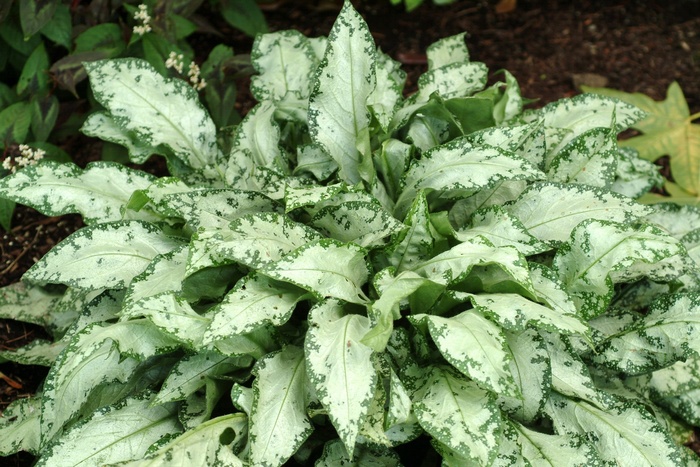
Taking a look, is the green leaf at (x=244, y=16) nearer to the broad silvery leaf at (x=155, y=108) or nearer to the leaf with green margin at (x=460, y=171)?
the broad silvery leaf at (x=155, y=108)

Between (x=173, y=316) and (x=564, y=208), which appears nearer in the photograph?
(x=173, y=316)

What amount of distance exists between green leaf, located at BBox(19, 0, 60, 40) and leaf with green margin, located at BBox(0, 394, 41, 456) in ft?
3.82

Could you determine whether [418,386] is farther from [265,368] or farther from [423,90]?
[423,90]

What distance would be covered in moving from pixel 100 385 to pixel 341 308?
0.73 meters

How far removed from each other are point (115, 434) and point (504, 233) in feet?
3.78

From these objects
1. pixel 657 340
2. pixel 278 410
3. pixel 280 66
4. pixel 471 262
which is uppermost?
pixel 280 66

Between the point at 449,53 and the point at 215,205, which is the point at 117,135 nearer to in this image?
the point at 215,205

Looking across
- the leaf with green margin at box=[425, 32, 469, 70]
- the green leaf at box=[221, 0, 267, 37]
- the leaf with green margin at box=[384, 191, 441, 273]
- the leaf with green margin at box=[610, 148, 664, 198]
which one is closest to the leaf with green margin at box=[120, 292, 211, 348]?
the leaf with green margin at box=[384, 191, 441, 273]

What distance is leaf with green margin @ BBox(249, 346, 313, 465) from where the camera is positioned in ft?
5.93

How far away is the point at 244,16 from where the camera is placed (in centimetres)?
319

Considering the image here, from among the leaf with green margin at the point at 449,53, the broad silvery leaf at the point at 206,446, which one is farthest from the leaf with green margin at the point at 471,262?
the leaf with green margin at the point at 449,53

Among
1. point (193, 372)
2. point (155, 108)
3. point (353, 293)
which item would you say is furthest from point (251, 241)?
point (155, 108)

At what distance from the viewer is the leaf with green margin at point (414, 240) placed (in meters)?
1.96

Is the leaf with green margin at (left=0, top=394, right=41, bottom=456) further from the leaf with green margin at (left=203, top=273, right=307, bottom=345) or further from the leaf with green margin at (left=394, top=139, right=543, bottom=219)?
the leaf with green margin at (left=394, top=139, right=543, bottom=219)
